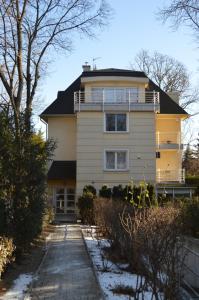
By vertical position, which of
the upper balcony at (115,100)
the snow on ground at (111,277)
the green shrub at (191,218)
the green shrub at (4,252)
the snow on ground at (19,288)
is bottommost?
the snow on ground at (19,288)

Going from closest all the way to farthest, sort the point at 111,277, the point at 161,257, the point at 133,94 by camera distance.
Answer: the point at 161,257 < the point at 111,277 < the point at 133,94

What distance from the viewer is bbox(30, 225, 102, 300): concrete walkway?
34.8ft

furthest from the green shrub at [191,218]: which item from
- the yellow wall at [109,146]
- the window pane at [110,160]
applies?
the window pane at [110,160]

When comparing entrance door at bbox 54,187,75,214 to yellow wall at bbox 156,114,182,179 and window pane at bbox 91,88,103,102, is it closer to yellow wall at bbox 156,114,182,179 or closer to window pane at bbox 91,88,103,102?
yellow wall at bbox 156,114,182,179

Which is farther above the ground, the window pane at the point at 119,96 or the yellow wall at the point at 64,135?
the window pane at the point at 119,96

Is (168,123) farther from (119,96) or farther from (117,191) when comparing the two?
(117,191)

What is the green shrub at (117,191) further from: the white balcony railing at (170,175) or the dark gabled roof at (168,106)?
the dark gabled roof at (168,106)

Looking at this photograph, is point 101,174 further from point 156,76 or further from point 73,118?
point 156,76

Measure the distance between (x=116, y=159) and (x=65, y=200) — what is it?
16.9ft

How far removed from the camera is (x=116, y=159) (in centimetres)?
3884

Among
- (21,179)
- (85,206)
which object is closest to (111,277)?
(21,179)

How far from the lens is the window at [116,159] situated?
38.8m

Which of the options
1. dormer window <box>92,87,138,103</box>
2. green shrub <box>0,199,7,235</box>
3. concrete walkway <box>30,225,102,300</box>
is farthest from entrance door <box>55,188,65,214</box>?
green shrub <box>0,199,7,235</box>

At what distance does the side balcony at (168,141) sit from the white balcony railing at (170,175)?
1.80 m
